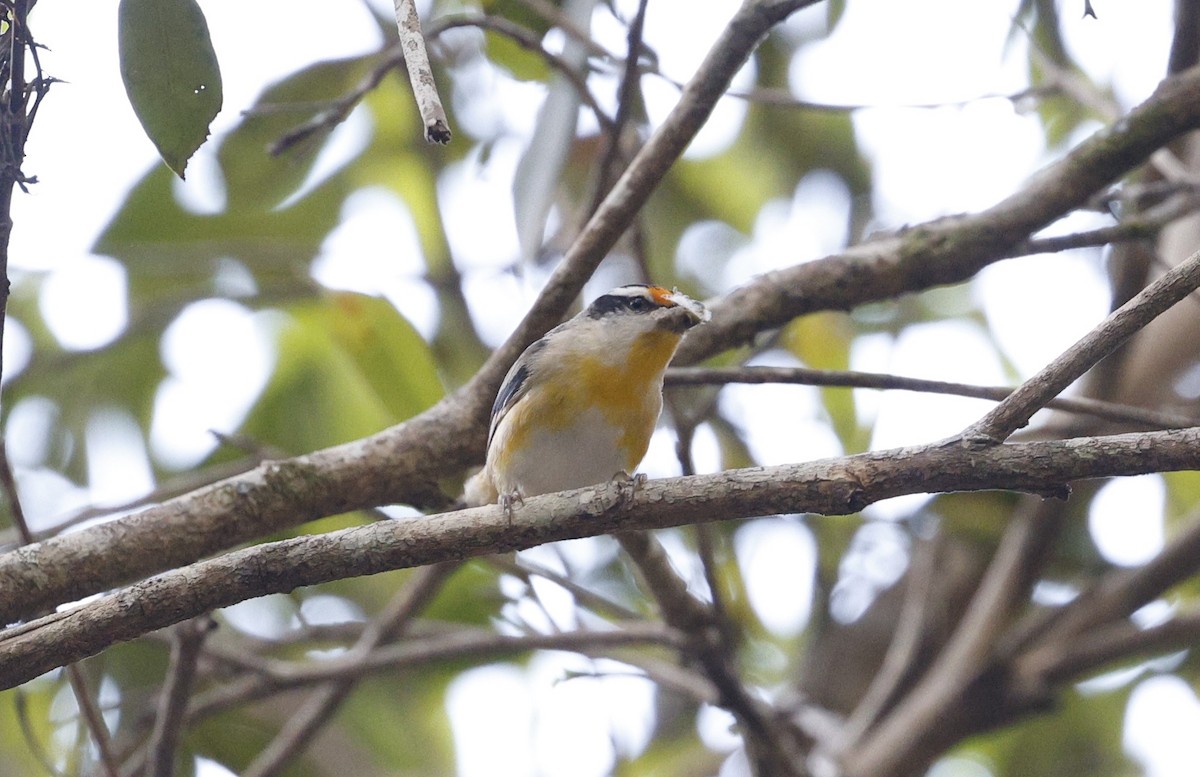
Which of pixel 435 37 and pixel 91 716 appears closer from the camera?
pixel 91 716

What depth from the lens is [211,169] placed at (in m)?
4.87

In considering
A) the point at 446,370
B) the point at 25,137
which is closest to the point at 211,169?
the point at 446,370

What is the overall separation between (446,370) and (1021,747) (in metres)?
3.08

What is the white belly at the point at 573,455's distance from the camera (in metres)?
3.21

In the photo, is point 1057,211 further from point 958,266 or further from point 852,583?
point 852,583

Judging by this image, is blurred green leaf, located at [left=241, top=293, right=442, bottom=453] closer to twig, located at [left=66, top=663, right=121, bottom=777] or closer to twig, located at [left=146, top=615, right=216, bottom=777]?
twig, located at [left=146, top=615, right=216, bottom=777]

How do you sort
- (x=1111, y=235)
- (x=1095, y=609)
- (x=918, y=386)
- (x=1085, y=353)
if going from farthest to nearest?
(x=1095, y=609), (x=1111, y=235), (x=918, y=386), (x=1085, y=353)

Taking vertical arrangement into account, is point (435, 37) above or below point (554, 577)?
above

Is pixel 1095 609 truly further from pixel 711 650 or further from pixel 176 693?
pixel 176 693

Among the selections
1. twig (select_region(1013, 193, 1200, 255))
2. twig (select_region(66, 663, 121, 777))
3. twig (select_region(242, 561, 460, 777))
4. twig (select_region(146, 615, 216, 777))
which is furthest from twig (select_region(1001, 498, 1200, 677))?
twig (select_region(66, 663, 121, 777))

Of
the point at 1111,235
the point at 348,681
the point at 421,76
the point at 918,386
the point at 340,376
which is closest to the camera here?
the point at 421,76

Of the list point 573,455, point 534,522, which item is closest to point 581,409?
point 573,455

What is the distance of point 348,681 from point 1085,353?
8.49 feet

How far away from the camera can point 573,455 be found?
3.26 m
